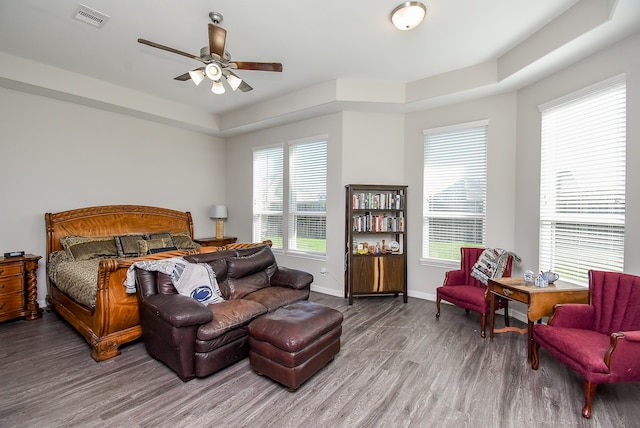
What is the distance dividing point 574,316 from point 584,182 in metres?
1.44

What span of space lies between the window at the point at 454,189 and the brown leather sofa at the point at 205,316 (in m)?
2.40

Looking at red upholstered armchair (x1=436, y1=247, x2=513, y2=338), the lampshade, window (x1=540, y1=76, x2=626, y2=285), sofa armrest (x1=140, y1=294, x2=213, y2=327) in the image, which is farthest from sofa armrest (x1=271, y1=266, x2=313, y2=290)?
window (x1=540, y1=76, x2=626, y2=285)

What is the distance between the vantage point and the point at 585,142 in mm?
2982

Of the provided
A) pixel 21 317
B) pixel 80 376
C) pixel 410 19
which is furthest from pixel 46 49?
pixel 410 19

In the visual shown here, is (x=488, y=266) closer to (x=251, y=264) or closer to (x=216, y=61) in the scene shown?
(x=251, y=264)

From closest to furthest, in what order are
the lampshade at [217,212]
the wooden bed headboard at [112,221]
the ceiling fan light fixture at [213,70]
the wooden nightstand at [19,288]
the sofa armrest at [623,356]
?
the sofa armrest at [623,356]
the ceiling fan light fixture at [213,70]
the wooden nightstand at [19,288]
the wooden bed headboard at [112,221]
the lampshade at [217,212]

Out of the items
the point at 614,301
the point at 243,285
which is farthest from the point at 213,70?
the point at 614,301

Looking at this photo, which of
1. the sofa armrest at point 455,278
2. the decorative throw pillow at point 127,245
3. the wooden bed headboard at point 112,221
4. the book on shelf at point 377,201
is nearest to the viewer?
the sofa armrest at point 455,278

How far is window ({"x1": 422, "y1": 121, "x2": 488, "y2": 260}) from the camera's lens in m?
4.11

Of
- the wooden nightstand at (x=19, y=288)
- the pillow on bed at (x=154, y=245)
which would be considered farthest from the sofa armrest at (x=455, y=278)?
the wooden nightstand at (x=19, y=288)

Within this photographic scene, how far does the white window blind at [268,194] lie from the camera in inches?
218

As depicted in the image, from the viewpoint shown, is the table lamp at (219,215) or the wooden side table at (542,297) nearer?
the wooden side table at (542,297)

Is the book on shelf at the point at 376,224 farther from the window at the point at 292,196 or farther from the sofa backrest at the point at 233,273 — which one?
the sofa backrest at the point at 233,273

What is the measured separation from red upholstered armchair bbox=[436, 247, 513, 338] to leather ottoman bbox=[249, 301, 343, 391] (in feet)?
5.75
